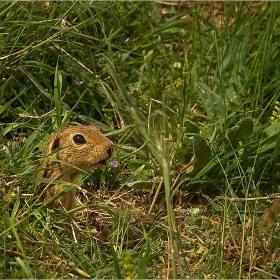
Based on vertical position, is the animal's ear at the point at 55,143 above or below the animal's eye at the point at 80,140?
below

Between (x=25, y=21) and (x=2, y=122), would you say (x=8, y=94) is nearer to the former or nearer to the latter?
(x=2, y=122)

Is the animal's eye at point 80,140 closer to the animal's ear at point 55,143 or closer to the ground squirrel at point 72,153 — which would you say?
the ground squirrel at point 72,153

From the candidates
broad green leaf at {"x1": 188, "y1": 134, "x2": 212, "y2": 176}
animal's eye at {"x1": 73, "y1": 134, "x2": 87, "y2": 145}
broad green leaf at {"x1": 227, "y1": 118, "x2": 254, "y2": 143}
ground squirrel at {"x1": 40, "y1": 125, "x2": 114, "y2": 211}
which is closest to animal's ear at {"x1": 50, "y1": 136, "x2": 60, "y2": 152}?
ground squirrel at {"x1": 40, "y1": 125, "x2": 114, "y2": 211}

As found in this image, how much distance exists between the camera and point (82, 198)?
15.7 ft

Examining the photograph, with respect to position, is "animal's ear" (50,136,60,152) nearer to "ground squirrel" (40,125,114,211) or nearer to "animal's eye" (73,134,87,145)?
"ground squirrel" (40,125,114,211)

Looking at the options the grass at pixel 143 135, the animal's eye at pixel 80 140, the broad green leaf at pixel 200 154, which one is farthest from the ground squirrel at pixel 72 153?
the broad green leaf at pixel 200 154

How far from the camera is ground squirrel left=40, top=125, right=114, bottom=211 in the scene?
4270 millimetres

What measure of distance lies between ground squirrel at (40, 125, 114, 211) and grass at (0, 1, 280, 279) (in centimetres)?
14

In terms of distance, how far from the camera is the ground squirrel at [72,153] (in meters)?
4.27

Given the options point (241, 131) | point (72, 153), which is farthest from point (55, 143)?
point (241, 131)

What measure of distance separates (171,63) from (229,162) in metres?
1.41

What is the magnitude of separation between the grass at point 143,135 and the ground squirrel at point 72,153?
14 centimetres

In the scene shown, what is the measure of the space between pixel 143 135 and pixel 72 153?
2.78 ft

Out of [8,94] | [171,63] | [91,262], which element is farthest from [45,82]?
[91,262]
